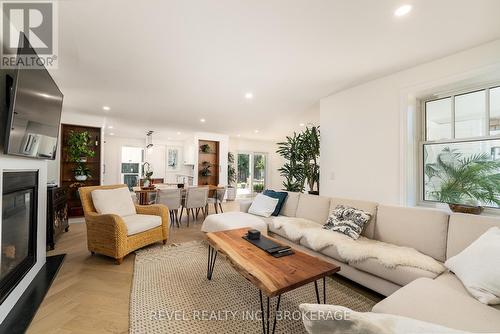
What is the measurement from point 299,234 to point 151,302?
65.1 inches

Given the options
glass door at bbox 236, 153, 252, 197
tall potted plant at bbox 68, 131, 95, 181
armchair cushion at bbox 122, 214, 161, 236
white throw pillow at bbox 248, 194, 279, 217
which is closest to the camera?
armchair cushion at bbox 122, 214, 161, 236

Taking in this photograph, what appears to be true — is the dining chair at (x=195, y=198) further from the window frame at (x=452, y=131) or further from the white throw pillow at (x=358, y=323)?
the white throw pillow at (x=358, y=323)

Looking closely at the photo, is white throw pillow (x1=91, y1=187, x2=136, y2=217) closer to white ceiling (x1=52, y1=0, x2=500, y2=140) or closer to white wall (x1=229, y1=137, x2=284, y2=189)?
white ceiling (x1=52, y1=0, x2=500, y2=140)

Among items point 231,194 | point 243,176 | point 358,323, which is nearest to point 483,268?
point 358,323

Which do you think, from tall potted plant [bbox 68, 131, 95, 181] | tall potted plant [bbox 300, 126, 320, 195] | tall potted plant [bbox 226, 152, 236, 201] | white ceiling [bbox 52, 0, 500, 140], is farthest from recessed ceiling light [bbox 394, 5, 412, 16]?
tall potted plant [bbox 226, 152, 236, 201]

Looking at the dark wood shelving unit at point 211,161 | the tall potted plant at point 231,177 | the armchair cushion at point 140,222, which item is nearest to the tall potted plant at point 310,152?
the armchair cushion at point 140,222

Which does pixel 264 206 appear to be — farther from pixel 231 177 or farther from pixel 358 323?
pixel 231 177

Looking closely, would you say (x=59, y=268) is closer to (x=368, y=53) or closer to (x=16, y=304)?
(x=16, y=304)

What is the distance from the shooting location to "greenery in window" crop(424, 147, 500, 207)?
230 cm

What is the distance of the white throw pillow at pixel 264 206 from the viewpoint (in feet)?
11.2

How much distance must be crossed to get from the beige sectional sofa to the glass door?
5314 mm

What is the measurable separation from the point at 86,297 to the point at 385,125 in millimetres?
3963

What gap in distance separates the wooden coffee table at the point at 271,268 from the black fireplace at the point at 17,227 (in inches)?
66.7

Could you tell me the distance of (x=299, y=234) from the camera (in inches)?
100
